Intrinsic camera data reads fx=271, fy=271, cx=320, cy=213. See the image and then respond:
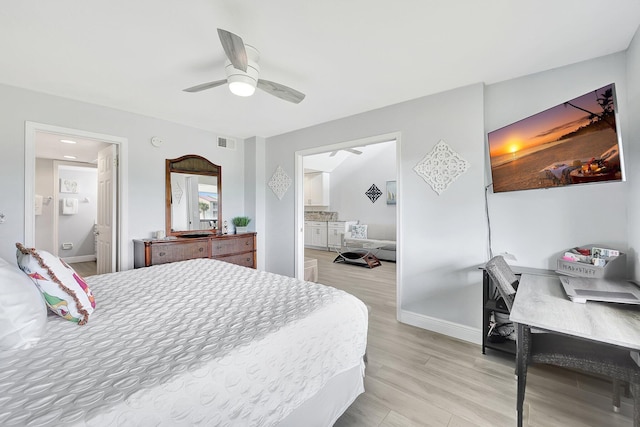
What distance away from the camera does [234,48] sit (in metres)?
1.60

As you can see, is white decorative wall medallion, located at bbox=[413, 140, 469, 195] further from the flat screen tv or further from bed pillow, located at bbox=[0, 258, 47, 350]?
bed pillow, located at bbox=[0, 258, 47, 350]

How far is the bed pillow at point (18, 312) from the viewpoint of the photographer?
100 cm

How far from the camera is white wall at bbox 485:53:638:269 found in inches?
80.0

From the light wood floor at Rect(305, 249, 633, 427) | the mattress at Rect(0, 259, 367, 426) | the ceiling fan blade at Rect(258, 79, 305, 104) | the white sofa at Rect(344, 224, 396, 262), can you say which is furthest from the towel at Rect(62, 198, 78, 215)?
the light wood floor at Rect(305, 249, 633, 427)

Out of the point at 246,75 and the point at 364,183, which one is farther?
the point at 364,183

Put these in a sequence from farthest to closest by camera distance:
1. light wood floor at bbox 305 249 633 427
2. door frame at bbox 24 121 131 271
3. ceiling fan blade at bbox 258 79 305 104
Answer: door frame at bbox 24 121 131 271 → ceiling fan blade at bbox 258 79 305 104 → light wood floor at bbox 305 249 633 427

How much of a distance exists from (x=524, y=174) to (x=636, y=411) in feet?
5.12

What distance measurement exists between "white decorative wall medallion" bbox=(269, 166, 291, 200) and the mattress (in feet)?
8.16

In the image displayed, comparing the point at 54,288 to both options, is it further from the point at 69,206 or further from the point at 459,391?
the point at 69,206

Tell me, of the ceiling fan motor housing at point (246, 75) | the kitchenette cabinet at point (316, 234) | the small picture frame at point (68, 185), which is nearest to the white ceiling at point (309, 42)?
the ceiling fan motor housing at point (246, 75)

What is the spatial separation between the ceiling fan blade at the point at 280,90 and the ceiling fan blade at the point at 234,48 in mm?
233

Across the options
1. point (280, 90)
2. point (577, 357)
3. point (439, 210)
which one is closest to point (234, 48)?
point (280, 90)

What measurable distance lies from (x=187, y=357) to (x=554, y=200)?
2827 millimetres

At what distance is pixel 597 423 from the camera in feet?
5.06
